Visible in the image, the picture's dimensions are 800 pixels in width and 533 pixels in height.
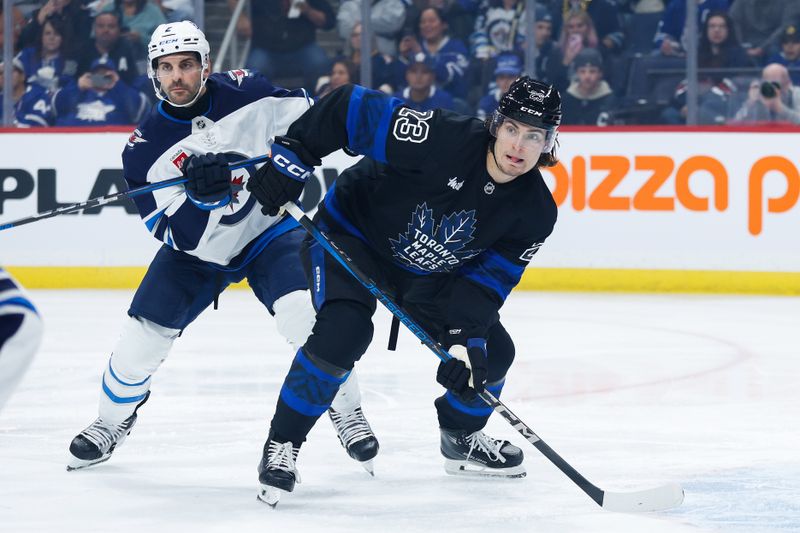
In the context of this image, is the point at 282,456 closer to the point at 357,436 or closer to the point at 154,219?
the point at 357,436

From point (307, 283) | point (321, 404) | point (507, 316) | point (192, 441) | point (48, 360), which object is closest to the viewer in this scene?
point (321, 404)

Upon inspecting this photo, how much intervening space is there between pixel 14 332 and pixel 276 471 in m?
1.51

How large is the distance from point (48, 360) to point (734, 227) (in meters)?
3.59

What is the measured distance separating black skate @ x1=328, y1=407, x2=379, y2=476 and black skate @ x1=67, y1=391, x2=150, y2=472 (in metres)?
0.53

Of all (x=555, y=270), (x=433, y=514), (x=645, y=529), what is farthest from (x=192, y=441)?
(x=555, y=270)

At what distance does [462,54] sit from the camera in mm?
7223

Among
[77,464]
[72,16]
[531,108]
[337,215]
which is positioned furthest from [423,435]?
[72,16]

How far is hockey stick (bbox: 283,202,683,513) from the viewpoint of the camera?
2859 millimetres

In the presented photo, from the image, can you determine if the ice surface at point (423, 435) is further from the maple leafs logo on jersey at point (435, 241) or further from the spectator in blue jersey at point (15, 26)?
the spectator in blue jersey at point (15, 26)

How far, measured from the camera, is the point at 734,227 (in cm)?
692

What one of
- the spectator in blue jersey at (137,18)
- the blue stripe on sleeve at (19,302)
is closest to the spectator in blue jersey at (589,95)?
the spectator in blue jersey at (137,18)

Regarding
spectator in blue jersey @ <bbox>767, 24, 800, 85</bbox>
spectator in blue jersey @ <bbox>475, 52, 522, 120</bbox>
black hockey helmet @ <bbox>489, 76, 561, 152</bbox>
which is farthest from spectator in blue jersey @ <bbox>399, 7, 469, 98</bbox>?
black hockey helmet @ <bbox>489, 76, 561, 152</bbox>

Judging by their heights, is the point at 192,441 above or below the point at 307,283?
below

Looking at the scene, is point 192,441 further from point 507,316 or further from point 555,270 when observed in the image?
point 555,270
